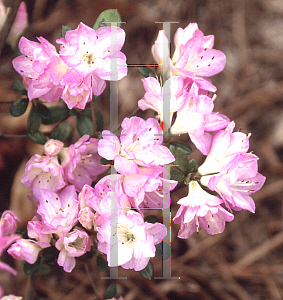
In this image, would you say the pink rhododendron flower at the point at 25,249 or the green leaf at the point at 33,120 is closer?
the pink rhododendron flower at the point at 25,249

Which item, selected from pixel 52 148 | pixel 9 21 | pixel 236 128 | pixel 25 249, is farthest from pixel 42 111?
pixel 236 128

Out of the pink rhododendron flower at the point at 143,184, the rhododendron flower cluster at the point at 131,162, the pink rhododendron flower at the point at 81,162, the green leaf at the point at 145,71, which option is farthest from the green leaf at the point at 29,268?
the green leaf at the point at 145,71

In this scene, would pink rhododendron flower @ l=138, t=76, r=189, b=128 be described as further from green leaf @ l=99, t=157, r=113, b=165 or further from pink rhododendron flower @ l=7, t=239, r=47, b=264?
pink rhododendron flower @ l=7, t=239, r=47, b=264

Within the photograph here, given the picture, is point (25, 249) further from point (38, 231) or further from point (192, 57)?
point (192, 57)

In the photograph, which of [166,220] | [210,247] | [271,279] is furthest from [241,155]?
[271,279]

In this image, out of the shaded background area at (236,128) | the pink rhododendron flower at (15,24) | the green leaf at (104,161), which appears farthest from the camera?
the shaded background area at (236,128)

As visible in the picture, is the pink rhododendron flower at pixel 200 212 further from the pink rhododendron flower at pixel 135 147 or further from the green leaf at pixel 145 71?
the green leaf at pixel 145 71

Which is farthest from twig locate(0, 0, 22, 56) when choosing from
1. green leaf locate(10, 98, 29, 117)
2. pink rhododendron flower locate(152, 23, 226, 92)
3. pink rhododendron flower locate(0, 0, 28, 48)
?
pink rhododendron flower locate(152, 23, 226, 92)
